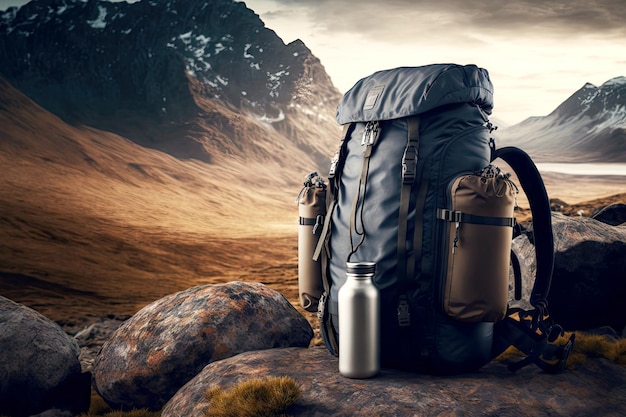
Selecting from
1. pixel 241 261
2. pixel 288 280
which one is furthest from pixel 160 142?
pixel 288 280

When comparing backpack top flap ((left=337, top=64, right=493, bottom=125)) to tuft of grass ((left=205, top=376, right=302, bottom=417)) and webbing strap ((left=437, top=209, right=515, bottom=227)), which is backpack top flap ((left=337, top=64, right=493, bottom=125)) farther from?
tuft of grass ((left=205, top=376, right=302, bottom=417))

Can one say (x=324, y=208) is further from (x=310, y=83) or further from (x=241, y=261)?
(x=310, y=83)

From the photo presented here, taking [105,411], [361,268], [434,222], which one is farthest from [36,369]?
[434,222]

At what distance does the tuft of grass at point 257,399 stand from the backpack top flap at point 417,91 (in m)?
1.24

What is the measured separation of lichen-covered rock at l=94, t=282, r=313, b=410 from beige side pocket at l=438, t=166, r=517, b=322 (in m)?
1.43

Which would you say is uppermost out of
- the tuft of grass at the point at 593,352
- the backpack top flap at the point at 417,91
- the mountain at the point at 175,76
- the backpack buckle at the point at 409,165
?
the mountain at the point at 175,76

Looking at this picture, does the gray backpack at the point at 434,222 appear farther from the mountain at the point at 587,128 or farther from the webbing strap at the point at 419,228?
the mountain at the point at 587,128

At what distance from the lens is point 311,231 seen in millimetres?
3053

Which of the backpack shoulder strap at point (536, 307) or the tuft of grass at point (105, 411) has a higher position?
the backpack shoulder strap at point (536, 307)

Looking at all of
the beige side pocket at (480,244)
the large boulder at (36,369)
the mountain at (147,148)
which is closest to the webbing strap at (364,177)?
the beige side pocket at (480,244)

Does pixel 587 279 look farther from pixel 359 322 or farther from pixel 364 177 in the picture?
pixel 359 322

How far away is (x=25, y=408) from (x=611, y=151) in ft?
40.8

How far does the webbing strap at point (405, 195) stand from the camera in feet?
8.39

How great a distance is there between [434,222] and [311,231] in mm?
731
